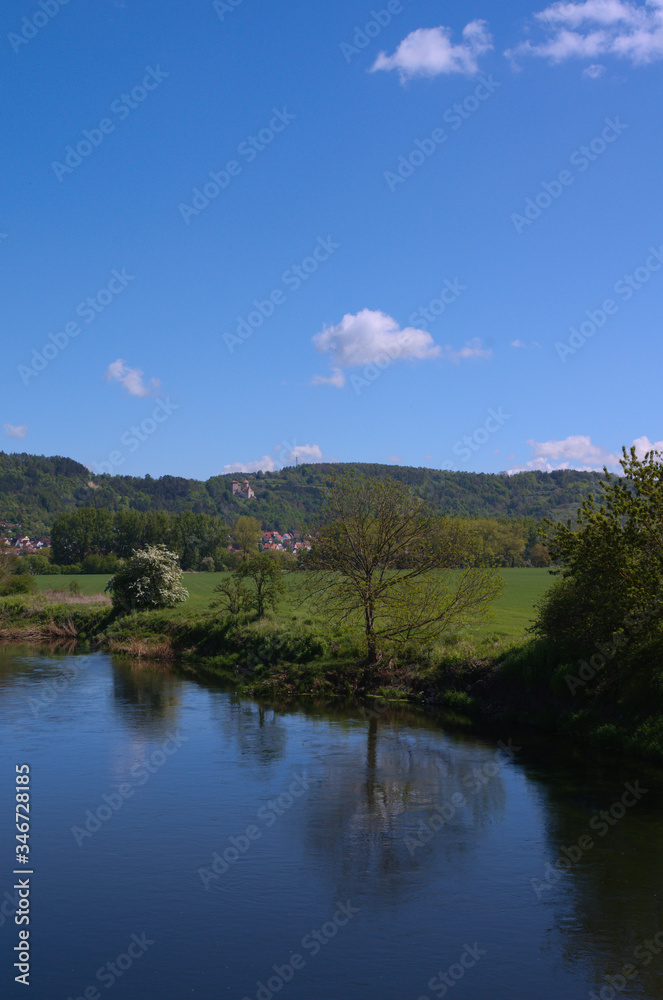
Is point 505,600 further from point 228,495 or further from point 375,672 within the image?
point 228,495

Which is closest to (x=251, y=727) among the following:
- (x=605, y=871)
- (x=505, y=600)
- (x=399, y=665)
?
(x=399, y=665)

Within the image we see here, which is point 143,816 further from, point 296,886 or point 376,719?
point 376,719

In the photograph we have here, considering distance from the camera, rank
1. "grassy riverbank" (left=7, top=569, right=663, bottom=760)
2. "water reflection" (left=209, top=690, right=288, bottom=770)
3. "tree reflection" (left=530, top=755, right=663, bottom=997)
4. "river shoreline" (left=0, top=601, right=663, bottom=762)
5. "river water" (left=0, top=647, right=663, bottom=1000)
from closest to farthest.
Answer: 1. "river water" (left=0, top=647, right=663, bottom=1000)
2. "tree reflection" (left=530, top=755, right=663, bottom=997)
3. "water reflection" (left=209, top=690, right=288, bottom=770)
4. "grassy riverbank" (left=7, top=569, right=663, bottom=760)
5. "river shoreline" (left=0, top=601, right=663, bottom=762)

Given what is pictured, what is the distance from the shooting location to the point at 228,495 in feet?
652

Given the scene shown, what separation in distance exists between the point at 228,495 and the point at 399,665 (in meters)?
167

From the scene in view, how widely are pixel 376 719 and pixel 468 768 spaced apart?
23.3 ft

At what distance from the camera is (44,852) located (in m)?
16.1

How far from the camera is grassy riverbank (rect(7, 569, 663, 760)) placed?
2461 cm

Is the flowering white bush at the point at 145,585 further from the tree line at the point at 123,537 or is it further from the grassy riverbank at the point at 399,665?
the tree line at the point at 123,537

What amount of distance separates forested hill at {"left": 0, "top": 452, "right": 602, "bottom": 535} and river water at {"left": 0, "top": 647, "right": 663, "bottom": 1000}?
419ft

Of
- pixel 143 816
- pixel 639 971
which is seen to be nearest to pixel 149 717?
pixel 143 816

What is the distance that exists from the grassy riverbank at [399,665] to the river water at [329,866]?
1.59 meters

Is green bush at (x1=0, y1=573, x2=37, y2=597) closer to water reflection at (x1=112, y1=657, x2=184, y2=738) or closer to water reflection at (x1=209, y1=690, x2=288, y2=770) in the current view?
water reflection at (x1=112, y1=657, x2=184, y2=738)

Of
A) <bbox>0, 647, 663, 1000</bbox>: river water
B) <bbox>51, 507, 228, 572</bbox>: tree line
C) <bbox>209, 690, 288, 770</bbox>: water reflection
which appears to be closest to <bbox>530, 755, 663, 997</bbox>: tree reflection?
<bbox>0, 647, 663, 1000</bbox>: river water
